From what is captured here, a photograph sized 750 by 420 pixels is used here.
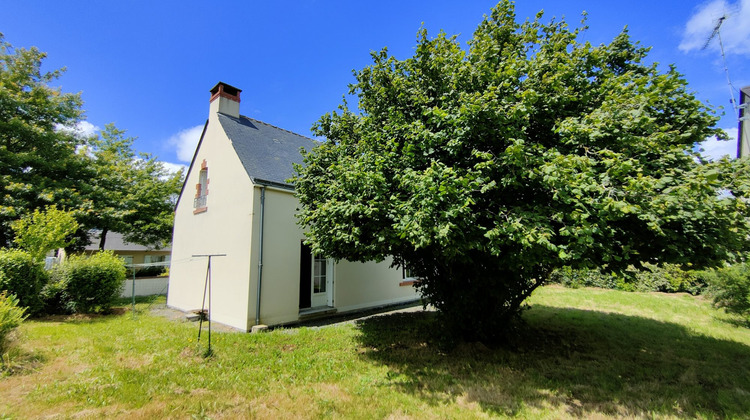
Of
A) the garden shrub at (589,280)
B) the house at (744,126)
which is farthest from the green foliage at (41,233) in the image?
the house at (744,126)

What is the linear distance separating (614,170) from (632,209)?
724 mm

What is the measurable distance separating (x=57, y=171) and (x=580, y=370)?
23531mm

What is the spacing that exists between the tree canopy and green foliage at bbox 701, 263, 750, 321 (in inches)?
939

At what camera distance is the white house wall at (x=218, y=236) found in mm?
8508

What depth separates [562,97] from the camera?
15.1 ft

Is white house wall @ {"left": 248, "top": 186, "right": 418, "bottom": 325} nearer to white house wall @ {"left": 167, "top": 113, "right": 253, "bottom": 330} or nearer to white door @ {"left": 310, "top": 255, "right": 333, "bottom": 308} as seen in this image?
white door @ {"left": 310, "top": 255, "right": 333, "bottom": 308}

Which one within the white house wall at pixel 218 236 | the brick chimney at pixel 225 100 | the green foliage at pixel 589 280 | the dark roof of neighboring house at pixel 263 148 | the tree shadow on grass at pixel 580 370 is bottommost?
the tree shadow on grass at pixel 580 370

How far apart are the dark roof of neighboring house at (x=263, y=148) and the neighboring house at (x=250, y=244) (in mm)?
43

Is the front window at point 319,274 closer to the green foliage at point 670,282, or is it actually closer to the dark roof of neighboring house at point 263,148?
the dark roof of neighboring house at point 263,148

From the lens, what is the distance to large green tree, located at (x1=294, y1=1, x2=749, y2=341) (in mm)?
3891

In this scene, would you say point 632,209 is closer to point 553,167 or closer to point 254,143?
point 553,167

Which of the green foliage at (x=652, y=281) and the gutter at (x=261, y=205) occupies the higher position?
the gutter at (x=261, y=205)

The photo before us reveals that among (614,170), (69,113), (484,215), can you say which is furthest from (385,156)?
(69,113)

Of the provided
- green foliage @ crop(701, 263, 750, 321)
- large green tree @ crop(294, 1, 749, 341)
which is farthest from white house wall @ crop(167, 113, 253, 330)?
green foliage @ crop(701, 263, 750, 321)
